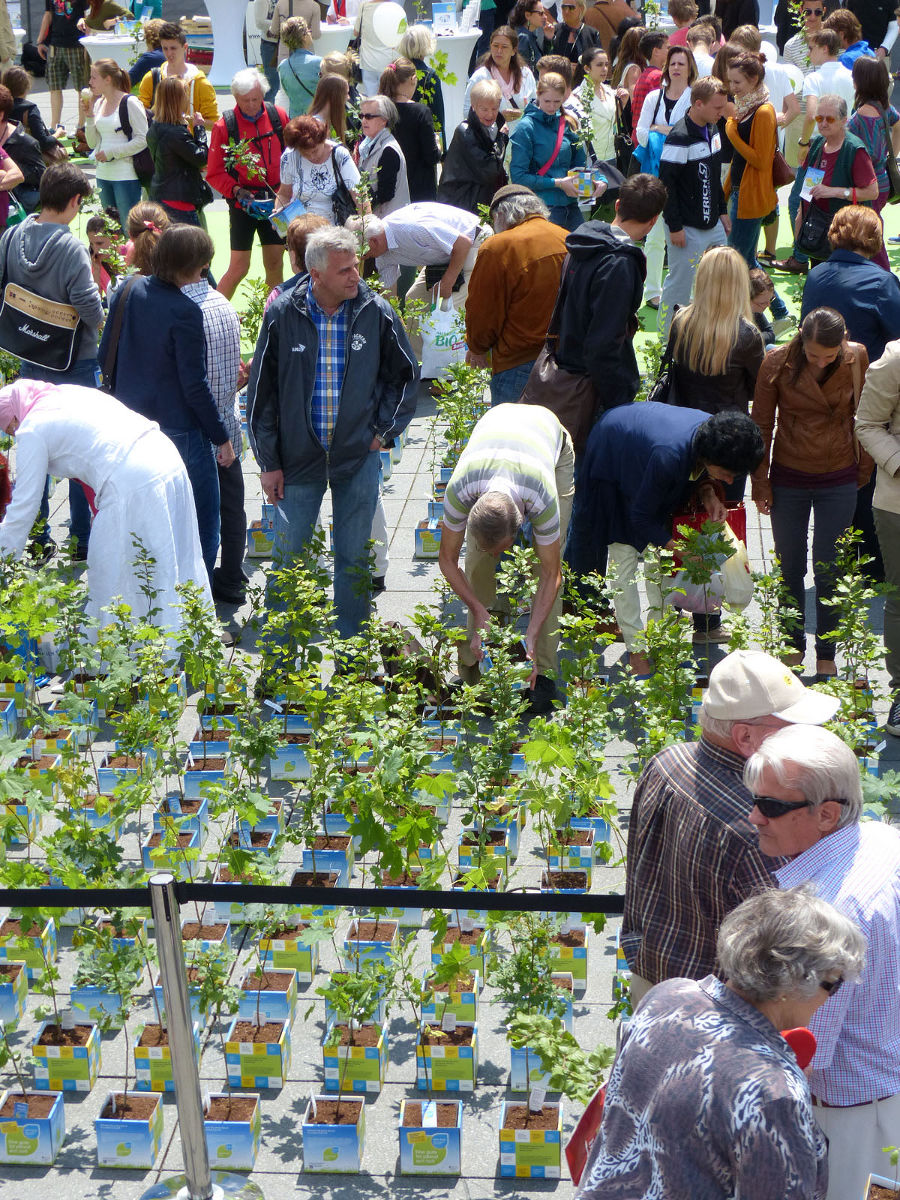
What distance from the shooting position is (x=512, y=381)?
6.88 meters

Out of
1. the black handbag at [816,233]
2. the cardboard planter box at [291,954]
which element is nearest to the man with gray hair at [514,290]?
the black handbag at [816,233]

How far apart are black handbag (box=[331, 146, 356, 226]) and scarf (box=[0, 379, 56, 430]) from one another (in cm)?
337

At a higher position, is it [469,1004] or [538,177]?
[538,177]

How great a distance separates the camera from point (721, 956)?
226 cm

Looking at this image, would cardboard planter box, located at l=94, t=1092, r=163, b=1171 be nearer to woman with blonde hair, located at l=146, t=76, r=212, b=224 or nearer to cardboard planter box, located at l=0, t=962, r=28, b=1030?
cardboard planter box, located at l=0, t=962, r=28, b=1030

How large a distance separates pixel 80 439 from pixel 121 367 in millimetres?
673

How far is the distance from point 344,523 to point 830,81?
6.30 m

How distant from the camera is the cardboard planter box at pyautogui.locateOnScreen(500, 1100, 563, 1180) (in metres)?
3.56

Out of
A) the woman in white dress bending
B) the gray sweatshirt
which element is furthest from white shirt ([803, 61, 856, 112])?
the woman in white dress bending

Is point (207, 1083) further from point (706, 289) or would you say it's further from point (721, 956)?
point (706, 289)

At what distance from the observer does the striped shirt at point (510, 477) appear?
16.7 ft

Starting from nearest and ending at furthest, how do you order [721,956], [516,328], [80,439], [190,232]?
[721,956], [80,439], [190,232], [516,328]

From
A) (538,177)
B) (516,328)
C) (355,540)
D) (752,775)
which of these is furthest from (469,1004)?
(538,177)

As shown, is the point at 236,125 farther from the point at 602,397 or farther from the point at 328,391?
the point at 328,391
